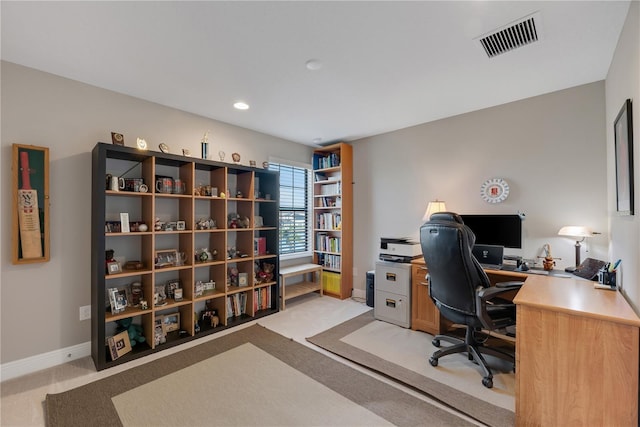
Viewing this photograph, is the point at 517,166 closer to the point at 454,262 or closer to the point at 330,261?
the point at 454,262

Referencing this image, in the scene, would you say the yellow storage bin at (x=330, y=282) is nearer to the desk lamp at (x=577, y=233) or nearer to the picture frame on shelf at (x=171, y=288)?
the picture frame on shelf at (x=171, y=288)

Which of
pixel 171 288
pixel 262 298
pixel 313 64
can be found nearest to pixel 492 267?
pixel 313 64

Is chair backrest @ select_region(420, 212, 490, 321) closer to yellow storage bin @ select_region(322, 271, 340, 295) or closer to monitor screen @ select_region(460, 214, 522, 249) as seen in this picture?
monitor screen @ select_region(460, 214, 522, 249)

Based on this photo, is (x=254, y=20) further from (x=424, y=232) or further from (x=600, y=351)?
(x=600, y=351)

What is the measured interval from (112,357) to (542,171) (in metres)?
4.31

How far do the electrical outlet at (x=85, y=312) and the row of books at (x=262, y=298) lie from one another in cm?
156

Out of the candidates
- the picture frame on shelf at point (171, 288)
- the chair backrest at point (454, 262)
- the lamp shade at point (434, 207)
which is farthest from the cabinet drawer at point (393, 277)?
the picture frame on shelf at point (171, 288)

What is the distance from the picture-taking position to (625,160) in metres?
1.63

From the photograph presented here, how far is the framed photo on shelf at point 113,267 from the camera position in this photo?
2404mm

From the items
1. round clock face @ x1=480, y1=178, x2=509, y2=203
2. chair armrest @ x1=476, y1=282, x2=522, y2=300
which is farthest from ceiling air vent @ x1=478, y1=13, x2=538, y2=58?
chair armrest @ x1=476, y1=282, x2=522, y2=300

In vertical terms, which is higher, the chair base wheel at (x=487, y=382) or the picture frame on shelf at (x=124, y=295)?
the picture frame on shelf at (x=124, y=295)

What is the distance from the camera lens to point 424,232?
2334mm

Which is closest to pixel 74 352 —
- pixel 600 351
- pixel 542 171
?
pixel 600 351

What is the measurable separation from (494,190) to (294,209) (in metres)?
2.68
